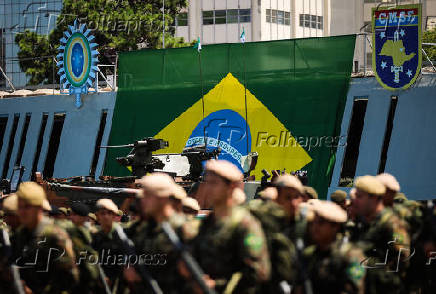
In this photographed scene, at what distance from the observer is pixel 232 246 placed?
5.38m

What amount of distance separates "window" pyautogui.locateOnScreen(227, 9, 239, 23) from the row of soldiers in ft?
153

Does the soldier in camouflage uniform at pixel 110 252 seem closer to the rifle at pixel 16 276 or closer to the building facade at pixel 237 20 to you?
the rifle at pixel 16 276

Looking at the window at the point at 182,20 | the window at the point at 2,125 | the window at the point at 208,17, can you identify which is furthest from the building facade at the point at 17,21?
the window at the point at 2,125

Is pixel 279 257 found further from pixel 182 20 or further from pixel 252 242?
pixel 182 20

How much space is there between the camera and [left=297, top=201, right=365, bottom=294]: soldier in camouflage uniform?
19.0 feet

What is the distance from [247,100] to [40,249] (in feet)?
43.0

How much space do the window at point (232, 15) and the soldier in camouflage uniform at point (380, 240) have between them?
47.6 metres

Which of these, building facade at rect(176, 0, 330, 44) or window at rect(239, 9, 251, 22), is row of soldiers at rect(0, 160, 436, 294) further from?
window at rect(239, 9, 251, 22)

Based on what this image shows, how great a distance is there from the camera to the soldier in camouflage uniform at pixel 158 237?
5734 mm

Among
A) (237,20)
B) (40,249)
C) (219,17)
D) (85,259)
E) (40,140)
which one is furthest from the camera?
(219,17)

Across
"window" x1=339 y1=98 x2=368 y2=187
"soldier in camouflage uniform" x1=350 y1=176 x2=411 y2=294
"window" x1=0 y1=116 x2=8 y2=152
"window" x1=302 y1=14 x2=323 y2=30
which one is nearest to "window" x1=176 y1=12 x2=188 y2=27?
"window" x1=302 y1=14 x2=323 y2=30

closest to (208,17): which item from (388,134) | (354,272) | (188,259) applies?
(388,134)

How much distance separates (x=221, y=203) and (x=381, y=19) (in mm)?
13424

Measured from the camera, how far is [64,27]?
34875 mm
